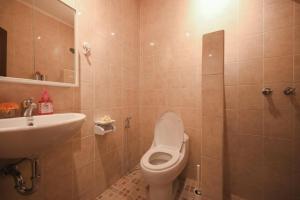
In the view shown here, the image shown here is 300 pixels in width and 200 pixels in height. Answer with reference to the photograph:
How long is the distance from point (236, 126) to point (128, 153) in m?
1.33

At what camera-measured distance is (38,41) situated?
98 centimetres

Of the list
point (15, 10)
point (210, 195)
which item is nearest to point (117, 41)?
point (15, 10)

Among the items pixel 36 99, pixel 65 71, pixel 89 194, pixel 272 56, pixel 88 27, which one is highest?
pixel 88 27

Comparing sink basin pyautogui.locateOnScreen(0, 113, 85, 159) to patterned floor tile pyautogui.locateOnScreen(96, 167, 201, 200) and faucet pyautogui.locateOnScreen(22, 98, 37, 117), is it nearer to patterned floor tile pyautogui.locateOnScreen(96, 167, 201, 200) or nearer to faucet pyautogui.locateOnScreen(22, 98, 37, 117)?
faucet pyautogui.locateOnScreen(22, 98, 37, 117)

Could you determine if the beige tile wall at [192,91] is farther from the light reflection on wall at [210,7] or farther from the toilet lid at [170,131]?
the toilet lid at [170,131]

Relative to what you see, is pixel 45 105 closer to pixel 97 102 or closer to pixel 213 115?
pixel 97 102

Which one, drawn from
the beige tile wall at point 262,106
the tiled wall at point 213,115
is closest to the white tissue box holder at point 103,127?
the tiled wall at point 213,115

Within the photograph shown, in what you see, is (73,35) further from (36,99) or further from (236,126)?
(236,126)

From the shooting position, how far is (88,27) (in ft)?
4.25

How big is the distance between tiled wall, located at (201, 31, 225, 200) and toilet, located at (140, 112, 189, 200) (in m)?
0.29

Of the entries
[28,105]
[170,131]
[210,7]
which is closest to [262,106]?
[170,131]

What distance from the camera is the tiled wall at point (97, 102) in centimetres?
104

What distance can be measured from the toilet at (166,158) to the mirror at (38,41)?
1005mm

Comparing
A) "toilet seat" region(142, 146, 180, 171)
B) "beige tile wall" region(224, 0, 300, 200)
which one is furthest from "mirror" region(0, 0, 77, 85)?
"beige tile wall" region(224, 0, 300, 200)
